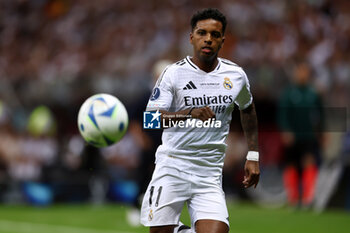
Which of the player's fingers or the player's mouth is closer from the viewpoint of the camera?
the player's fingers

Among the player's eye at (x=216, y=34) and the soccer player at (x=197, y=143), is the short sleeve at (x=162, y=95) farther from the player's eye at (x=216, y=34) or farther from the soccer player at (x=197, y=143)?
the player's eye at (x=216, y=34)

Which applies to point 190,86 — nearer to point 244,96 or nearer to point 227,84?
point 227,84

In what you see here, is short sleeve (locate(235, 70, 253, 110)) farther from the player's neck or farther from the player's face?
the player's face

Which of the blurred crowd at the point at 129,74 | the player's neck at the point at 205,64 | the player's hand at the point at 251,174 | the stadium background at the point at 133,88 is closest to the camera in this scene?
the player's neck at the point at 205,64

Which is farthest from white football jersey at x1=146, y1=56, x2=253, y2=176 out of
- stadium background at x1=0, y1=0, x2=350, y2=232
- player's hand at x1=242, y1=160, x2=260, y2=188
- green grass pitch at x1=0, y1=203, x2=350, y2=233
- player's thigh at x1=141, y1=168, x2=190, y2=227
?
stadium background at x1=0, y1=0, x2=350, y2=232

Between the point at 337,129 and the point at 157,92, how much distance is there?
757cm

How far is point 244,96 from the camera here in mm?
5047

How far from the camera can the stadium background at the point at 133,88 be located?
11.9 metres

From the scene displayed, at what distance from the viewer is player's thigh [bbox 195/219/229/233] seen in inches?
182

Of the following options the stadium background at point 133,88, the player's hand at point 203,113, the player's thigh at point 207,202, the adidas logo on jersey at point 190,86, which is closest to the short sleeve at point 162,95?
the adidas logo on jersey at point 190,86

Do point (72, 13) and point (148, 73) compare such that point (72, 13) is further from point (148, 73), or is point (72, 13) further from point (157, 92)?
point (157, 92)

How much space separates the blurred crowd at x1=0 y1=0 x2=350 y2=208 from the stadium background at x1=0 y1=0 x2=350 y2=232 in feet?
0.10

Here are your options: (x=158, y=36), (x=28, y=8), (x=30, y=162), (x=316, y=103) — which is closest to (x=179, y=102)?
(x=316, y=103)

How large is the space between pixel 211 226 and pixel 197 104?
0.91 metres
